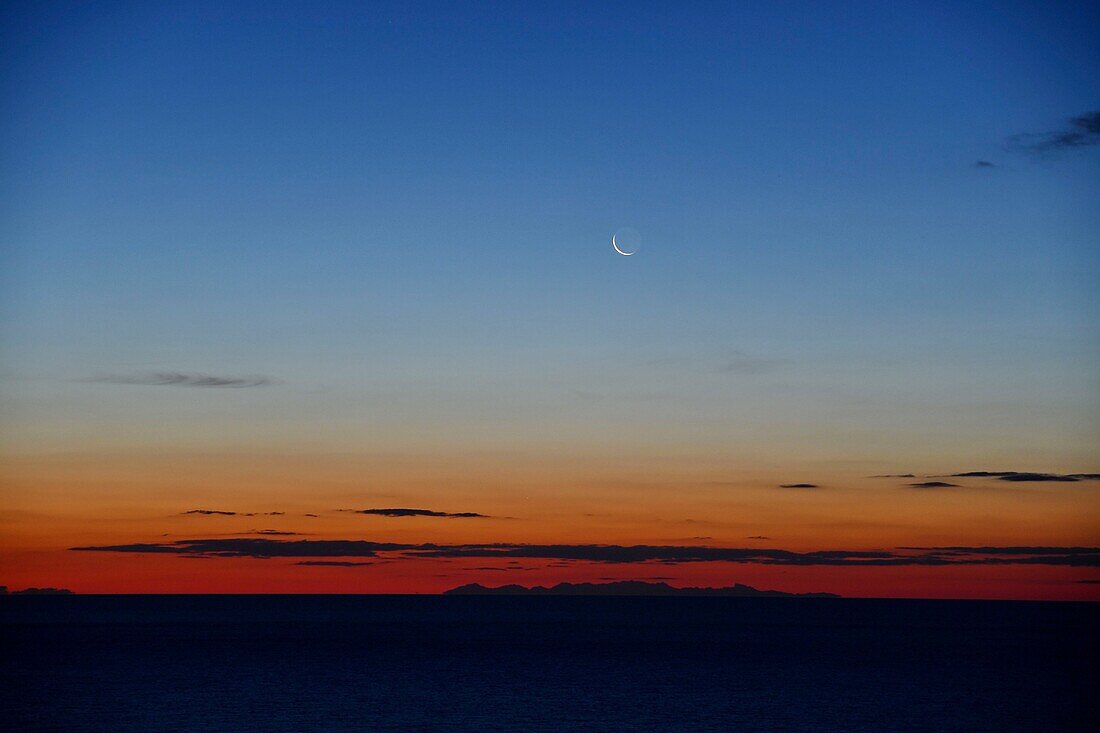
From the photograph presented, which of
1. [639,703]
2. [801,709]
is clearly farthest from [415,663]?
[801,709]

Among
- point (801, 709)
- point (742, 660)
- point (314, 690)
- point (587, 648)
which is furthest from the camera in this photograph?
point (587, 648)

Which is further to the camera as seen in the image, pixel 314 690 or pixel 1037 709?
pixel 314 690

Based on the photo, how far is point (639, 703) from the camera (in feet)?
275

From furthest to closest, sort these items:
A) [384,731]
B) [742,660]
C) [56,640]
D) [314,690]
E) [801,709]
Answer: [56,640]
[742,660]
[314,690]
[801,709]
[384,731]

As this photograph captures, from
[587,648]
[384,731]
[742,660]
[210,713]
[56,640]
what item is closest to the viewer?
[384,731]

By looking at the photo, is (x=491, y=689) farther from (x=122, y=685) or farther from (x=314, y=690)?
(x=122, y=685)

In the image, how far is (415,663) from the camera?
12169 cm

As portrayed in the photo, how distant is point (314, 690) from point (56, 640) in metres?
88.9

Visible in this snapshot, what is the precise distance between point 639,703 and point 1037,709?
30008 mm

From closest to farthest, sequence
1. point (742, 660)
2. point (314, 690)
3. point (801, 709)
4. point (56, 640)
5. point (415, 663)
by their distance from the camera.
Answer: point (801, 709) → point (314, 690) → point (415, 663) → point (742, 660) → point (56, 640)

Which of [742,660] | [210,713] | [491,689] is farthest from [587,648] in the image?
[210,713]

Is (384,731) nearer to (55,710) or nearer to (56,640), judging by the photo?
(55,710)

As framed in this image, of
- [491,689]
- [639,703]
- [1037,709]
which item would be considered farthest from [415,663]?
[1037,709]

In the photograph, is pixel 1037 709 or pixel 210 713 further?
pixel 1037 709
